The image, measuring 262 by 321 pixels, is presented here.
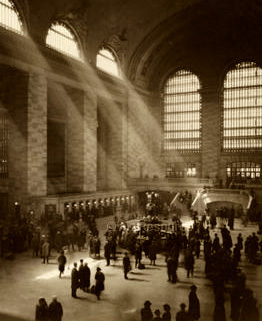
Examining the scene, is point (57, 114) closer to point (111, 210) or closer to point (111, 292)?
point (111, 210)

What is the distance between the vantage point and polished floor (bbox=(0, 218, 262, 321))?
10508 millimetres

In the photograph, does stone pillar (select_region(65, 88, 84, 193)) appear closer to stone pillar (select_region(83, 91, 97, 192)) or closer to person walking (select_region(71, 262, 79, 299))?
stone pillar (select_region(83, 91, 97, 192))

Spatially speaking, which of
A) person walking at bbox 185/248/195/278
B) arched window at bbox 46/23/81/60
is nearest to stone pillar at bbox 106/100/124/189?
arched window at bbox 46/23/81/60

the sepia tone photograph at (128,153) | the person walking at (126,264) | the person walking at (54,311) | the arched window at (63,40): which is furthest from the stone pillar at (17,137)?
the person walking at (54,311)

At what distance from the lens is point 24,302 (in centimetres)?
1115

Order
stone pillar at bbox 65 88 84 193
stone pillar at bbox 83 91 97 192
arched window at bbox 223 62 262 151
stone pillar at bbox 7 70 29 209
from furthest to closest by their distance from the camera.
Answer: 1. arched window at bbox 223 62 262 151
2. stone pillar at bbox 83 91 97 192
3. stone pillar at bbox 65 88 84 193
4. stone pillar at bbox 7 70 29 209

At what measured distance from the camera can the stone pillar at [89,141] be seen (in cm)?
3045

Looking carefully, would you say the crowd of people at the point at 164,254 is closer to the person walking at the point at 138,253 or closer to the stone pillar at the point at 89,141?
the person walking at the point at 138,253

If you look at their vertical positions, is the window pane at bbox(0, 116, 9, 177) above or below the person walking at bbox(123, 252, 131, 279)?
above

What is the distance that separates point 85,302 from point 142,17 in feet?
85.1

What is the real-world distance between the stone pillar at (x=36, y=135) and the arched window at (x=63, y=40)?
9.77 ft

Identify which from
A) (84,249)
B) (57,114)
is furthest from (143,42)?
(84,249)

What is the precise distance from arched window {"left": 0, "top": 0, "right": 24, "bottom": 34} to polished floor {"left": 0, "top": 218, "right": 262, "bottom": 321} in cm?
1395

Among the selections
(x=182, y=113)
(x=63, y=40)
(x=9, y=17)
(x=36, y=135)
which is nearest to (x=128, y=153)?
(x=182, y=113)
